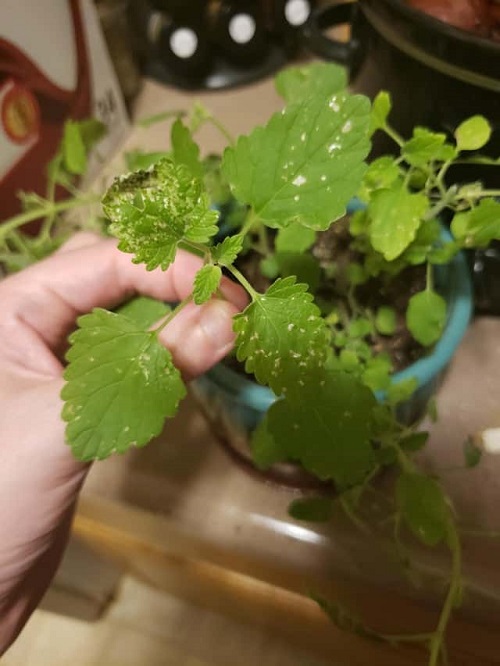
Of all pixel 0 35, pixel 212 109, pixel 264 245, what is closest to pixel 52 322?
pixel 264 245

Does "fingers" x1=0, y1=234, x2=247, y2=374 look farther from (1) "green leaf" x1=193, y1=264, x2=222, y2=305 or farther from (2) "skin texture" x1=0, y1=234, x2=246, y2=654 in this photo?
(1) "green leaf" x1=193, y1=264, x2=222, y2=305

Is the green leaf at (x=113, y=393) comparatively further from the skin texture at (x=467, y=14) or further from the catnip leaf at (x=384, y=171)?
the skin texture at (x=467, y=14)

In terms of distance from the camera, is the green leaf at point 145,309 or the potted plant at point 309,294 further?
the green leaf at point 145,309

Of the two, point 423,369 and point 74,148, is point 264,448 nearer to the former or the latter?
point 423,369

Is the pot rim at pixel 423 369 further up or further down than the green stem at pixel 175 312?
further down

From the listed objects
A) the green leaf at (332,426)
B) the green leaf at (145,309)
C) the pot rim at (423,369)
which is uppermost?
the green leaf at (145,309)

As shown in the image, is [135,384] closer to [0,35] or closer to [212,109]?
[0,35]

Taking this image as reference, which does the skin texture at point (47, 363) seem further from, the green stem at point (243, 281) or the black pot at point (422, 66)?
the black pot at point (422, 66)

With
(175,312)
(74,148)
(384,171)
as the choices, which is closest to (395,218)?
(384,171)

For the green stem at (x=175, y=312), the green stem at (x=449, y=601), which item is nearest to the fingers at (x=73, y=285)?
the green stem at (x=175, y=312)
